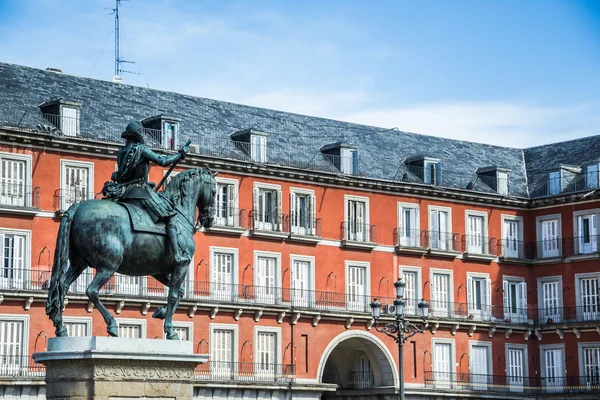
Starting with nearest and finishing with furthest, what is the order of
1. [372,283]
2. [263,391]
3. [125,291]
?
[125,291] < [263,391] < [372,283]

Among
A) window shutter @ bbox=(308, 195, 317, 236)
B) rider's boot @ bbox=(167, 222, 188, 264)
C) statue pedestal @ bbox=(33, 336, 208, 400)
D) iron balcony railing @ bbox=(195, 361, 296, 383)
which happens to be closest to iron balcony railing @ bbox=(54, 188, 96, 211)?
iron balcony railing @ bbox=(195, 361, 296, 383)

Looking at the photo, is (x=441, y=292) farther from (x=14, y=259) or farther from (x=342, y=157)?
(x=14, y=259)

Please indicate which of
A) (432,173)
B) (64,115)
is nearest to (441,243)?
(432,173)

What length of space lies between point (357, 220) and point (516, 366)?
42.5 feet

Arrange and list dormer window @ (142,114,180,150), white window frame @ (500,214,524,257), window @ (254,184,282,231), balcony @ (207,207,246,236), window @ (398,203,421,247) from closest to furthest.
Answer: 1. dormer window @ (142,114,180,150)
2. balcony @ (207,207,246,236)
3. window @ (254,184,282,231)
4. window @ (398,203,421,247)
5. white window frame @ (500,214,524,257)

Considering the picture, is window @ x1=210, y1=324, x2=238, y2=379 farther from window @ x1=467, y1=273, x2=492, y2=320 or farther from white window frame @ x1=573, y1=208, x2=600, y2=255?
white window frame @ x1=573, y1=208, x2=600, y2=255

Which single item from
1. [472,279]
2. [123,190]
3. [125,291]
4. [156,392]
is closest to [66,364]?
[156,392]

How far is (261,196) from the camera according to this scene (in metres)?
62.9

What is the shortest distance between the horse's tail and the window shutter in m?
42.7

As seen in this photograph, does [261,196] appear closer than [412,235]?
Yes

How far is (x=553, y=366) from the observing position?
71.2m

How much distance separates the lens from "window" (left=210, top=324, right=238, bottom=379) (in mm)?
60156

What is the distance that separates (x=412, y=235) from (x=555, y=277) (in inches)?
352

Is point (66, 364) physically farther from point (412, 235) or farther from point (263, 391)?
point (412, 235)
